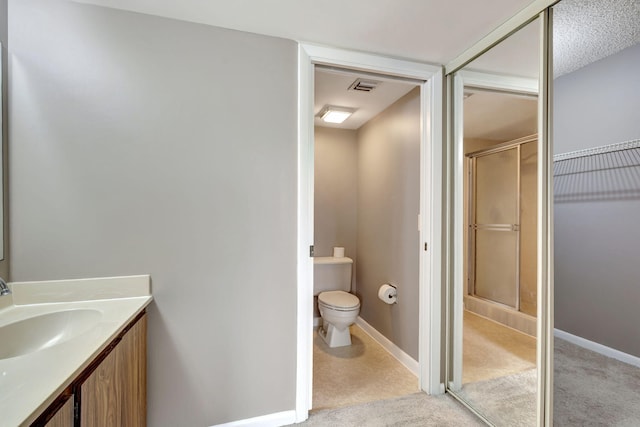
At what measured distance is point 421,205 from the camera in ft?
6.81

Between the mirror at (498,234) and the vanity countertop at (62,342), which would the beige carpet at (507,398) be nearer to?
the mirror at (498,234)

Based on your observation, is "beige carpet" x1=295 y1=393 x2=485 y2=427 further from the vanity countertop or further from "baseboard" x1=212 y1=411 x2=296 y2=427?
the vanity countertop

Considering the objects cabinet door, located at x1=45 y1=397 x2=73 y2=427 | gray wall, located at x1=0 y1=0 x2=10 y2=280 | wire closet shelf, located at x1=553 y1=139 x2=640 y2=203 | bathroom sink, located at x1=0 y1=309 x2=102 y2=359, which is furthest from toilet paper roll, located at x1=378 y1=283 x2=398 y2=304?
gray wall, located at x1=0 y1=0 x2=10 y2=280

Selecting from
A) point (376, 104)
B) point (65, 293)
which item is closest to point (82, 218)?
point (65, 293)

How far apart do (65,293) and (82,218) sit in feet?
1.22

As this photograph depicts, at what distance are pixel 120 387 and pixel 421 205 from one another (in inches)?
76.2

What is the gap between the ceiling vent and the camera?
2.23 meters

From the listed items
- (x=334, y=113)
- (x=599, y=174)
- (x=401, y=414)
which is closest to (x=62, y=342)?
(x=401, y=414)

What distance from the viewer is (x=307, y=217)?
176cm

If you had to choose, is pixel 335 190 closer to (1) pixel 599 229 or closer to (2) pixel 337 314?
(2) pixel 337 314

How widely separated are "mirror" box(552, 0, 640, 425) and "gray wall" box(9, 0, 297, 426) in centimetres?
135

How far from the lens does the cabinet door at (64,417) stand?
689 mm

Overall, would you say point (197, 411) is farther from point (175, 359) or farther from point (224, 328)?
point (224, 328)

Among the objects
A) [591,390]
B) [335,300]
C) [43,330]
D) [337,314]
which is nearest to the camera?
[43,330]
